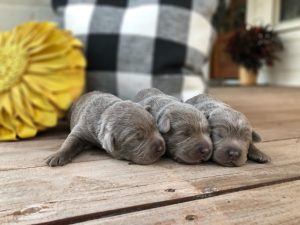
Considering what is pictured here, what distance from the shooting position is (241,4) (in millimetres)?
5113

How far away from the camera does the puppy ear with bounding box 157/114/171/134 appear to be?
2.63 ft

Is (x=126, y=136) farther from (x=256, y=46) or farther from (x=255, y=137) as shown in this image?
(x=256, y=46)

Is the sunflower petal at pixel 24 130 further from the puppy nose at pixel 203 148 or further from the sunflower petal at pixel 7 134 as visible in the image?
the puppy nose at pixel 203 148

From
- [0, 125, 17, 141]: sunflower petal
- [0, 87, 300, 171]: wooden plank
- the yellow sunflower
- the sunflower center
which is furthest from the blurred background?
[0, 125, 17, 141]: sunflower petal

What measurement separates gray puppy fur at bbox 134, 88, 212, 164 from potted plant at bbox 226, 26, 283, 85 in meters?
3.25

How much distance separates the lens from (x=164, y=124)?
81 centimetres

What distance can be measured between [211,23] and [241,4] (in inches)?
156

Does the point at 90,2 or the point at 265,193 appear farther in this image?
the point at 90,2

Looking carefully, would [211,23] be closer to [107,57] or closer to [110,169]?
[107,57]

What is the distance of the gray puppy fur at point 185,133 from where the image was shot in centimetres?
79

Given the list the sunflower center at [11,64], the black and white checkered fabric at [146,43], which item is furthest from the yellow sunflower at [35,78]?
the black and white checkered fabric at [146,43]

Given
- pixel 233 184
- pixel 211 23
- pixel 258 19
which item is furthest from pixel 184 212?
pixel 258 19

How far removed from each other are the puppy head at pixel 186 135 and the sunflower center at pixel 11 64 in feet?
1.78

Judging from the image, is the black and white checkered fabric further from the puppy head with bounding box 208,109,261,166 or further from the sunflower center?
the puppy head with bounding box 208,109,261,166
